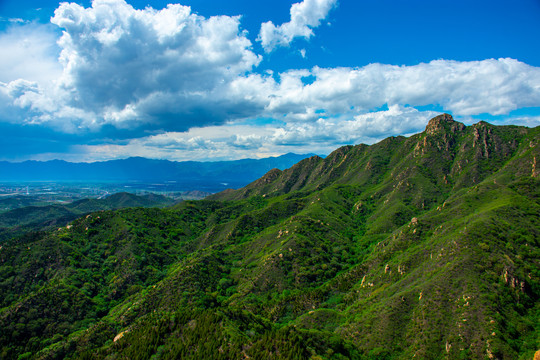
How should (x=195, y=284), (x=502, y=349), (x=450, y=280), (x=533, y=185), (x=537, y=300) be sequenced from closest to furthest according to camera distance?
(x=502, y=349) → (x=537, y=300) → (x=450, y=280) → (x=195, y=284) → (x=533, y=185)

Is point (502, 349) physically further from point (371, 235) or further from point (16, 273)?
point (16, 273)

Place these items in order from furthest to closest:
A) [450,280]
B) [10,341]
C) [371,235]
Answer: [371,235]
[10,341]
[450,280]

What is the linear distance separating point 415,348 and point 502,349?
69.9ft

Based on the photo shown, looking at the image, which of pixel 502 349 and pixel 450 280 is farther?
pixel 450 280

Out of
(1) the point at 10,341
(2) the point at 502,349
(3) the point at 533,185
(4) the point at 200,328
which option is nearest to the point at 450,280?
(2) the point at 502,349

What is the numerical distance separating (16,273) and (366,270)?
7638 inches

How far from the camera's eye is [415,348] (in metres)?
80.3

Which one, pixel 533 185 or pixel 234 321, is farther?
pixel 533 185

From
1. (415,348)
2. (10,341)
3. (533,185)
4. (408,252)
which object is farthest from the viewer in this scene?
(533,185)

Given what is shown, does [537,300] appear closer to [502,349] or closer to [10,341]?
[502,349]

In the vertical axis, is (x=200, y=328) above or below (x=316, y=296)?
above

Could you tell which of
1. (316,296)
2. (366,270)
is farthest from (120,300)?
(366,270)

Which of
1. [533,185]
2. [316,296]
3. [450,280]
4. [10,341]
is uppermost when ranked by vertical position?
[533,185]

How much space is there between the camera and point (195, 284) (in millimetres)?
137000
